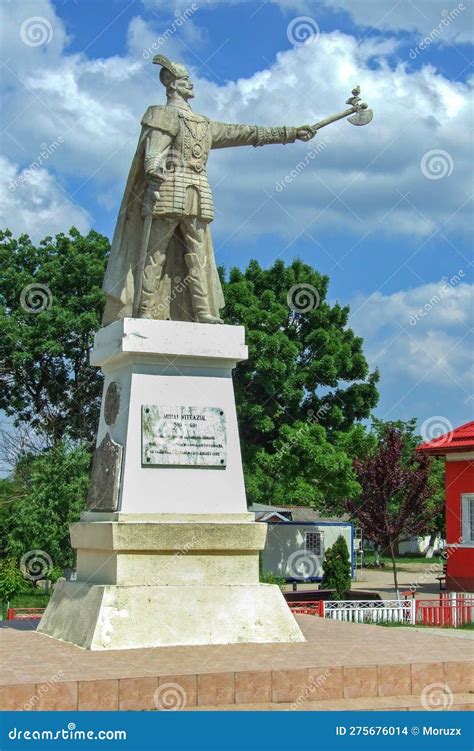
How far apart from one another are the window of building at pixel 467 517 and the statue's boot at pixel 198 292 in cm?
1822

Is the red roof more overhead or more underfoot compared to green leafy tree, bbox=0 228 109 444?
more underfoot

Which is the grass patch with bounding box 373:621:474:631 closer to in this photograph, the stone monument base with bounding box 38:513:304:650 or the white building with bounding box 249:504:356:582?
the stone monument base with bounding box 38:513:304:650

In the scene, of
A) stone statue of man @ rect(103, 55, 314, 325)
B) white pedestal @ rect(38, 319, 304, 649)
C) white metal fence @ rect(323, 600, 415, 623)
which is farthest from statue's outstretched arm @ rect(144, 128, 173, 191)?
white metal fence @ rect(323, 600, 415, 623)

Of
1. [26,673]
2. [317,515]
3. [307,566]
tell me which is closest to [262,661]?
[26,673]

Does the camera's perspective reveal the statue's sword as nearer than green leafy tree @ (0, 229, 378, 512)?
Yes

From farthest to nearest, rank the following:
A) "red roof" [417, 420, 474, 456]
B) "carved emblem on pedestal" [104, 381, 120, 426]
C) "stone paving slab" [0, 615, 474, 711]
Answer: "red roof" [417, 420, 474, 456]
"carved emblem on pedestal" [104, 381, 120, 426]
"stone paving slab" [0, 615, 474, 711]

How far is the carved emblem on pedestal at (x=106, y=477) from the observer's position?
30.9ft

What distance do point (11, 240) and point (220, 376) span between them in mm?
22634

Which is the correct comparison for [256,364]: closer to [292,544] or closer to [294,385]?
[294,385]

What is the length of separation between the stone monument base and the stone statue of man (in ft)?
7.24

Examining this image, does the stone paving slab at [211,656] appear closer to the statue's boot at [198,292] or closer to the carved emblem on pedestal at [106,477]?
the carved emblem on pedestal at [106,477]

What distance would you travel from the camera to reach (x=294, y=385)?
28047mm

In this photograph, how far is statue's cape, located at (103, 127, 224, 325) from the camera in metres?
10.3

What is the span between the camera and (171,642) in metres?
8.76
